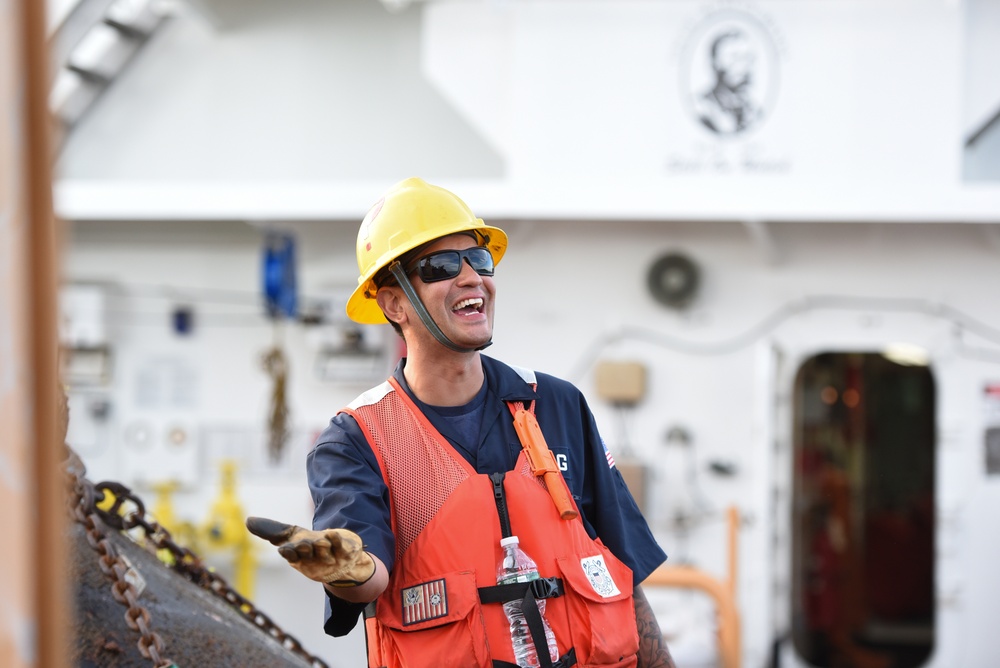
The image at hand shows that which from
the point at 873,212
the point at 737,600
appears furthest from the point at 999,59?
the point at 737,600

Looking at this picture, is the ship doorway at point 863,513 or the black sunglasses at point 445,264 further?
the ship doorway at point 863,513

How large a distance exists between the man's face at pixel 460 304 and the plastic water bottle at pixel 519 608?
0.44 metres

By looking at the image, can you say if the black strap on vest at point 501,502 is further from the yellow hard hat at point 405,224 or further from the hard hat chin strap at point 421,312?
the yellow hard hat at point 405,224

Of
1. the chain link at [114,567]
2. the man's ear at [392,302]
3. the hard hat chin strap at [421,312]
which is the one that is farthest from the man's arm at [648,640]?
the chain link at [114,567]

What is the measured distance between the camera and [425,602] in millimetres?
2137

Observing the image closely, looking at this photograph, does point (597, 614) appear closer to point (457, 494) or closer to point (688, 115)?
point (457, 494)

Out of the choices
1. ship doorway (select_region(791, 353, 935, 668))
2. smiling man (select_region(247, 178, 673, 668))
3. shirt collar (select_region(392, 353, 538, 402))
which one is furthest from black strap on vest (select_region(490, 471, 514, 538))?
ship doorway (select_region(791, 353, 935, 668))

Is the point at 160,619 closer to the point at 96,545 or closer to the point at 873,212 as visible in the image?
the point at 96,545

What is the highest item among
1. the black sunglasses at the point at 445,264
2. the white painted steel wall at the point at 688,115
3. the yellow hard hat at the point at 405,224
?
the white painted steel wall at the point at 688,115

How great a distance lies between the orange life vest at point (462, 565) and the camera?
2131 mm

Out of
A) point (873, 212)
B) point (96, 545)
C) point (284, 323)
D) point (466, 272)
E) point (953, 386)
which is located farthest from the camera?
point (284, 323)

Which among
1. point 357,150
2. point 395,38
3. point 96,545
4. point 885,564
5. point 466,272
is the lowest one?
point 885,564

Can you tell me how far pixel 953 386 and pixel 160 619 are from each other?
5.87 metres

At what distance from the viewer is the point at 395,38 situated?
8117 millimetres
